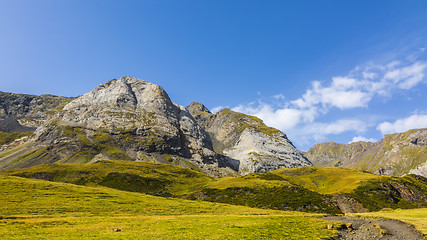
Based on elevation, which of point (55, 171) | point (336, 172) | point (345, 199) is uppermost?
point (336, 172)

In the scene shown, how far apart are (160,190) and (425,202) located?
456 feet

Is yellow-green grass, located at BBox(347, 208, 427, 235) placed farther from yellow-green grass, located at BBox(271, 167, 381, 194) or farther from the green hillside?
yellow-green grass, located at BBox(271, 167, 381, 194)

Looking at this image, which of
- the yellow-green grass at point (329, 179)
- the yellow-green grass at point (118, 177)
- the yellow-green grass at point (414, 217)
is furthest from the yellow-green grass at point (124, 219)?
the yellow-green grass at point (329, 179)

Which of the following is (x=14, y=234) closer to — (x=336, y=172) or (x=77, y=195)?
(x=77, y=195)

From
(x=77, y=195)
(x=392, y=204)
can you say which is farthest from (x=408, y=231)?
(x=392, y=204)

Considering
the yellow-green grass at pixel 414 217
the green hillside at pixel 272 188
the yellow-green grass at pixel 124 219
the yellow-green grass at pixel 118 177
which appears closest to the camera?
the yellow-green grass at pixel 124 219

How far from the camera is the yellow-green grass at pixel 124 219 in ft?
97.7

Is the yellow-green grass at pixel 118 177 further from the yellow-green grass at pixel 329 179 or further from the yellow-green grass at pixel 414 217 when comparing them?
the yellow-green grass at pixel 414 217

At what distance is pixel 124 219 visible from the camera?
45.5 m

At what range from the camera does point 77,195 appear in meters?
79.3

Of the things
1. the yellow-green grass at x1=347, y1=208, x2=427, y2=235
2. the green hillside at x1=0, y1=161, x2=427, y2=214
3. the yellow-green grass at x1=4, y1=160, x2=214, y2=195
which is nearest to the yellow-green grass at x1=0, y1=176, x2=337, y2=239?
the yellow-green grass at x1=347, y1=208, x2=427, y2=235

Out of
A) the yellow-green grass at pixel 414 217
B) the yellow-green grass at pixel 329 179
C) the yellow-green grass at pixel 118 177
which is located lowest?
the yellow-green grass at pixel 118 177

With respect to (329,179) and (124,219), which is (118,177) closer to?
(124,219)

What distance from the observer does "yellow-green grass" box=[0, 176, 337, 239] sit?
29.8 m
